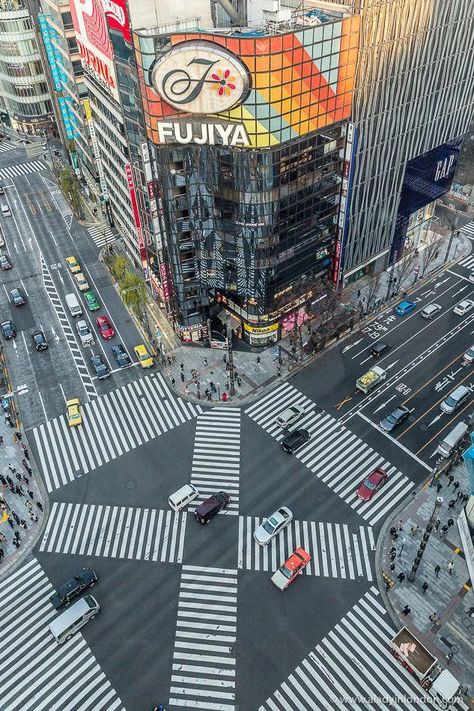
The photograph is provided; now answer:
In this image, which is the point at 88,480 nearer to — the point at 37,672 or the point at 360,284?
the point at 37,672

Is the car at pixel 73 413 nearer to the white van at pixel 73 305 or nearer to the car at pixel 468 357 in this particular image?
the white van at pixel 73 305

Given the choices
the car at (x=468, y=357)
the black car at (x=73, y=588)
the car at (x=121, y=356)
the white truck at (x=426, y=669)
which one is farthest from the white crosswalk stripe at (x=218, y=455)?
the car at (x=468, y=357)

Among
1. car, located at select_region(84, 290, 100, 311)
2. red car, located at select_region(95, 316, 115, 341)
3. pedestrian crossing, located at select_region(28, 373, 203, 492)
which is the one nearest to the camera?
pedestrian crossing, located at select_region(28, 373, 203, 492)

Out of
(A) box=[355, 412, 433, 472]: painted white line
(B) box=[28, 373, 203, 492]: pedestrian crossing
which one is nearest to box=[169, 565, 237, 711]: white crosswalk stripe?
(B) box=[28, 373, 203, 492]: pedestrian crossing

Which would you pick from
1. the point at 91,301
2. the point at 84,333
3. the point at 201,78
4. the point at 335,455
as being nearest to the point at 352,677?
the point at 335,455

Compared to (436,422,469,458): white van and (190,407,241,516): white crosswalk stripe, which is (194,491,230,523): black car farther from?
(436,422,469,458): white van

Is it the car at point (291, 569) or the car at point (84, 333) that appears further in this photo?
the car at point (84, 333)

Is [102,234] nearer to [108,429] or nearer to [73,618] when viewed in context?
[108,429]

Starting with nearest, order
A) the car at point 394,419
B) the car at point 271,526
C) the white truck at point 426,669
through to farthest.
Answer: the white truck at point 426,669 < the car at point 271,526 < the car at point 394,419
